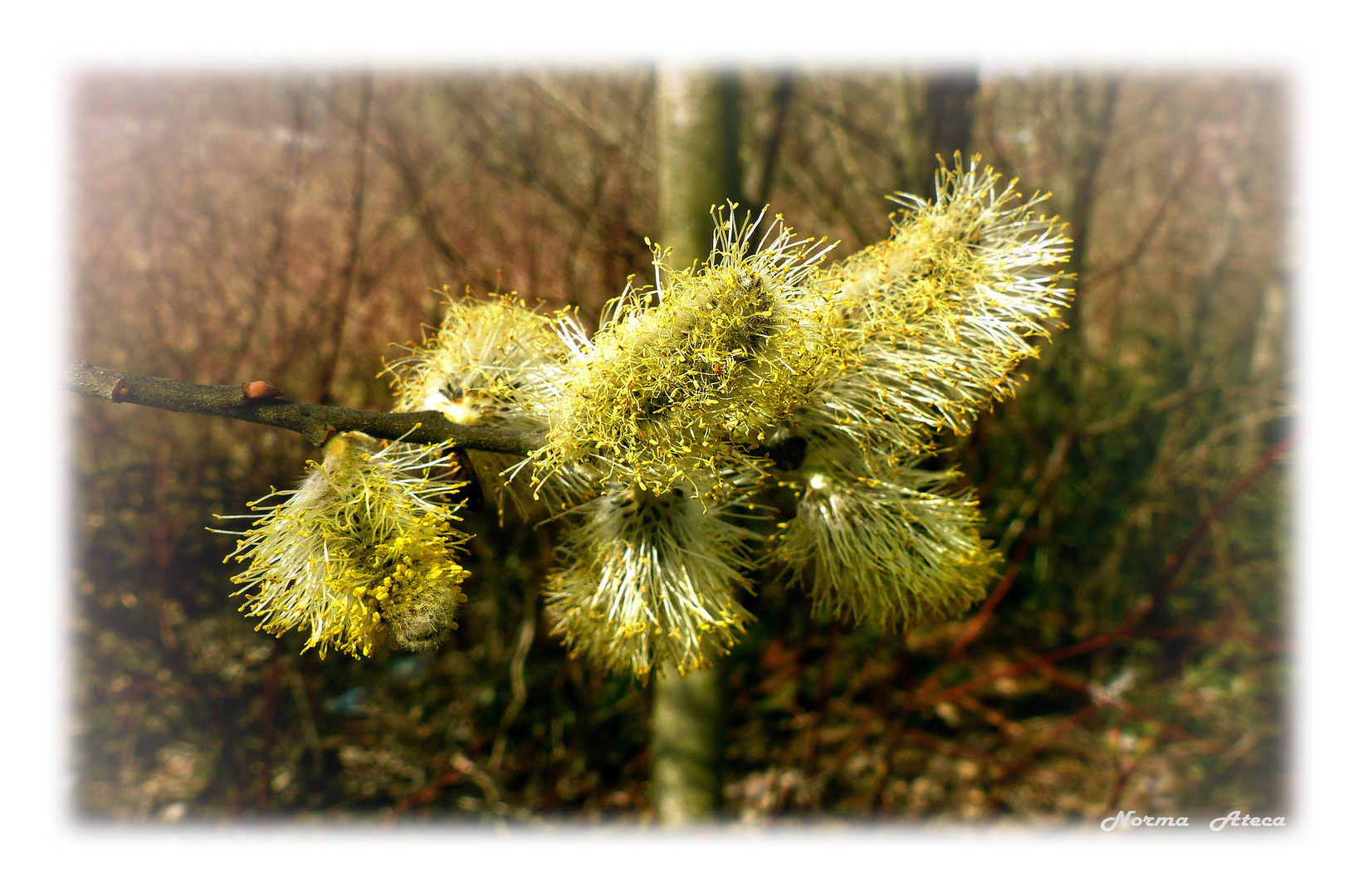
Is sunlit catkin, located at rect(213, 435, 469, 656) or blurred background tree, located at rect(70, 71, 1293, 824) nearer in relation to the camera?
sunlit catkin, located at rect(213, 435, 469, 656)

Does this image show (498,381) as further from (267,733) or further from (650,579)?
(267,733)

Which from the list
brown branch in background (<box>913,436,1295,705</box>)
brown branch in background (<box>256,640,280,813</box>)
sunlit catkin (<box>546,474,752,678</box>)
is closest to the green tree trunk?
sunlit catkin (<box>546,474,752,678</box>)

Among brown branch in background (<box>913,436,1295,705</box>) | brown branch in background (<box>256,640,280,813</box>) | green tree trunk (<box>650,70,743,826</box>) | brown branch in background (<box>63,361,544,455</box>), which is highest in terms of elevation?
green tree trunk (<box>650,70,743,826</box>)

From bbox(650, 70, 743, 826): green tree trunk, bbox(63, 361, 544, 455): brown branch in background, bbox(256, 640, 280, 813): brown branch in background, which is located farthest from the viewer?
bbox(256, 640, 280, 813): brown branch in background

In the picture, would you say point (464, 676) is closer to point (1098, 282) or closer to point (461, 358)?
point (461, 358)

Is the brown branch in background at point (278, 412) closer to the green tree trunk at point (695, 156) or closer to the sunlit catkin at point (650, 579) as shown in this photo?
the sunlit catkin at point (650, 579)

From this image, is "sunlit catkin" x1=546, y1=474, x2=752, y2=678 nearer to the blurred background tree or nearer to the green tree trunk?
Result: the green tree trunk
